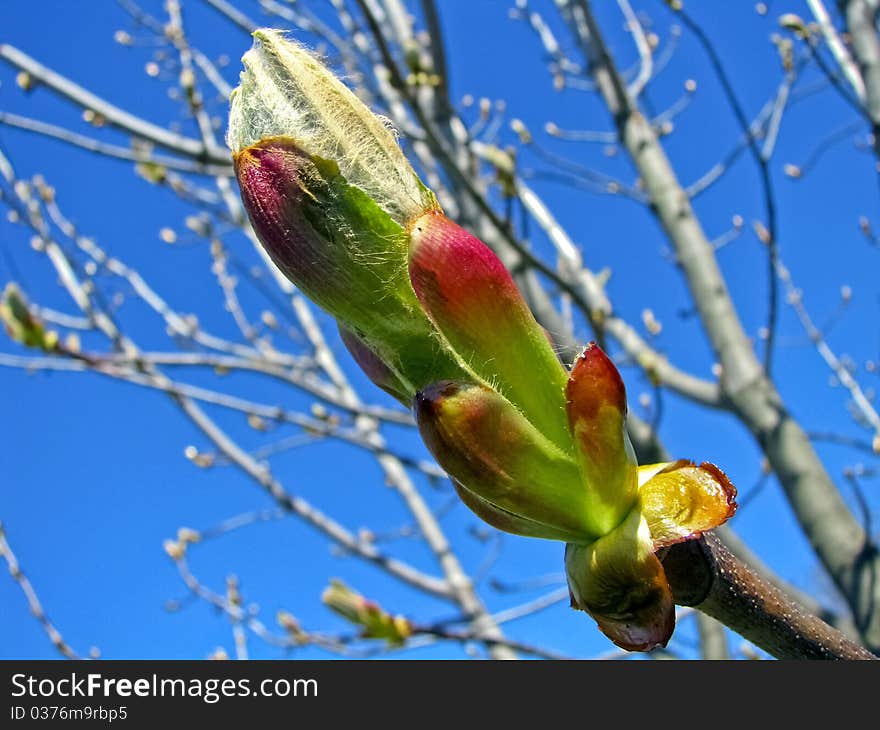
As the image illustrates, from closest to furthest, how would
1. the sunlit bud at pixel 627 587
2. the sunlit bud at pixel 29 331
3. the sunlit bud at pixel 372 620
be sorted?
the sunlit bud at pixel 627 587
the sunlit bud at pixel 372 620
the sunlit bud at pixel 29 331

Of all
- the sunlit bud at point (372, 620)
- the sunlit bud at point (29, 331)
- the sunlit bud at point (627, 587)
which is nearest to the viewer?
the sunlit bud at point (627, 587)

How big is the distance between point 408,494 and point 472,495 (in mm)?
2742

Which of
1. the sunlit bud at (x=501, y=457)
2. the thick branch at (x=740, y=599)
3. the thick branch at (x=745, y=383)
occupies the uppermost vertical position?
the thick branch at (x=745, y=383)

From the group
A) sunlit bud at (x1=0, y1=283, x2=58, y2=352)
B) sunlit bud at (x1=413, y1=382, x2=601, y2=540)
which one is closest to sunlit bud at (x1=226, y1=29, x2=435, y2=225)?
sunlit bud at (x1=413, y1=382, x2=601, y2=540)

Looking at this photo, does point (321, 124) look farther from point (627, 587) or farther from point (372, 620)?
point (372, 620)

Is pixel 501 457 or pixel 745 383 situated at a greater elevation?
pixel 745 383

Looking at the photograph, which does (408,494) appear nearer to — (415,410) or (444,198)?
(444,198)

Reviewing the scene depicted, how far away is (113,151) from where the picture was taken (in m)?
2.01

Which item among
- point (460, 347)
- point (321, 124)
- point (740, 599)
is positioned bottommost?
point (740, 599)

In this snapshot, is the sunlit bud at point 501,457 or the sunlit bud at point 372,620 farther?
the sunlit bud at point 372,620

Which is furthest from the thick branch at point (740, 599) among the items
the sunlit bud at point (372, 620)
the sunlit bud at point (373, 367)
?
the sunlit bud at point (372, 620)

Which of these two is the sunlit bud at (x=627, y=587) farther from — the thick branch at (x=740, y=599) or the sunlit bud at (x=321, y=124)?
the sunlit bud at (x=321, y=124)

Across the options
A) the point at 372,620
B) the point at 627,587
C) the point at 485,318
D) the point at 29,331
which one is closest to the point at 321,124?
the point at 485,318

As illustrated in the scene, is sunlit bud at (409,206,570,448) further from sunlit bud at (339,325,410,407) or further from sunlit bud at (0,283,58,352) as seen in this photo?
sunlit bud at (0,283,58,352)
